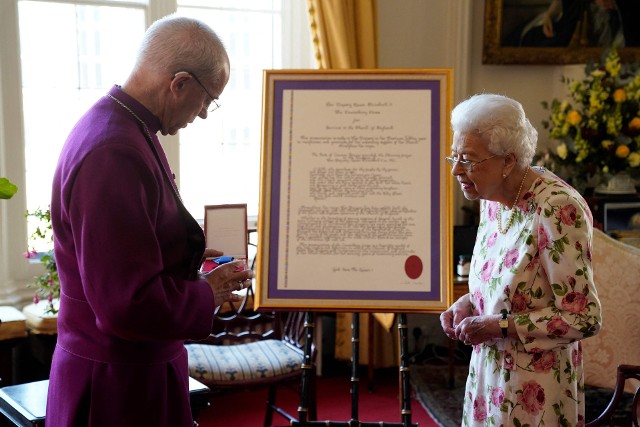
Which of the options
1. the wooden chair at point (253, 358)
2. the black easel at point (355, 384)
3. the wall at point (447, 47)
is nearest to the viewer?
the black easel at point (355, 384)

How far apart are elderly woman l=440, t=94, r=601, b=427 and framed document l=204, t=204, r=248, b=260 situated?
24.8 inches

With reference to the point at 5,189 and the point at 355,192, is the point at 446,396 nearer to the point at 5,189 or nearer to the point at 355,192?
the point at 355,192

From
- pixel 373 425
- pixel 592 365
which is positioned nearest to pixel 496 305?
pixel 373 425

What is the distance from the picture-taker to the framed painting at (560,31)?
4.76 m

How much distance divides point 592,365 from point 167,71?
2.24 m

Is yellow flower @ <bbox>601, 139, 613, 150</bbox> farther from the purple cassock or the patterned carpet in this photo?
the purple cassock

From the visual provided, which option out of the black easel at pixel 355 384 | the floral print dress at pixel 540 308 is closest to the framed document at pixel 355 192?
the black easel at pixel 355 384

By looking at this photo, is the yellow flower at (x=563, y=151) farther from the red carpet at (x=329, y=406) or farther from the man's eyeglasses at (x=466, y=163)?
the man's eyeglasses at (x=466, y=163)

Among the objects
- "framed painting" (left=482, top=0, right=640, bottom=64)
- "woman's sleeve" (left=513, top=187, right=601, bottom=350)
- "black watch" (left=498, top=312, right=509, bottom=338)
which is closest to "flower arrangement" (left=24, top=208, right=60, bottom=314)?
"black watch" (left=498, top=312, right=509, bottom=338)

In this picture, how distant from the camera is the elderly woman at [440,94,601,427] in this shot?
6.79ft

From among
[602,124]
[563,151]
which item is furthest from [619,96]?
[563,151]

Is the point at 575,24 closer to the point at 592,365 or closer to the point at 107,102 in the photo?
the point at 592,365

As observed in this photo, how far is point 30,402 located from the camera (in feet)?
8.44

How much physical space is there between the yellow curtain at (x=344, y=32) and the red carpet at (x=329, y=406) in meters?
1.79
